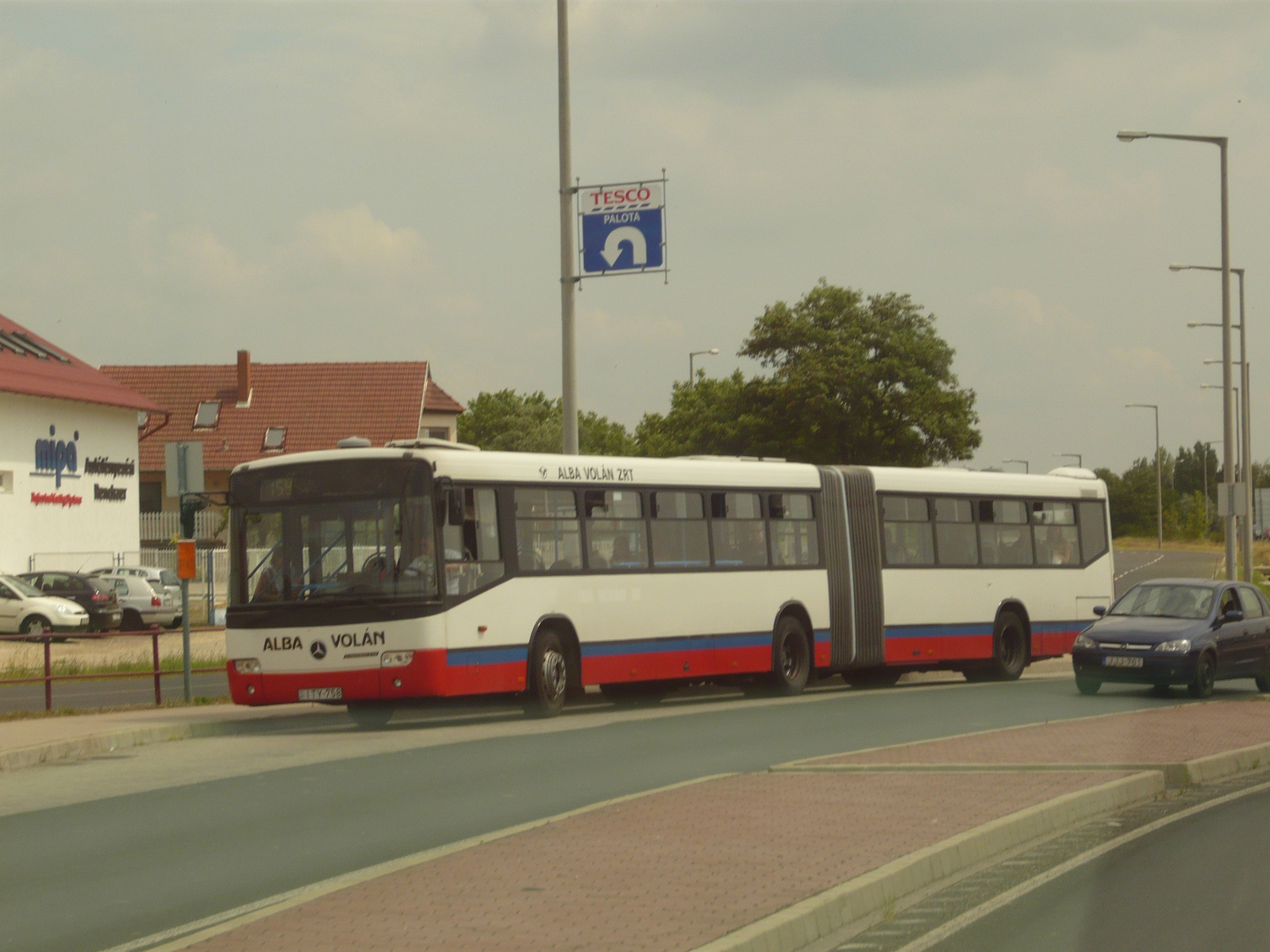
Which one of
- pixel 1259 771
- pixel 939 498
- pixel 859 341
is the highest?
pixel 859 341

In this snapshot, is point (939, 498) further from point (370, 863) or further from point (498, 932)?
point (498, 932)

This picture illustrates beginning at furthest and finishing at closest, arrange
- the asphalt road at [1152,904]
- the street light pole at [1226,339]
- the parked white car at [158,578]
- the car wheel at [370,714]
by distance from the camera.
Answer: the parked white car at [158,578], the street light pole at [1226,339], the car wheel at [370,714], the asphalt road at [1152,904]

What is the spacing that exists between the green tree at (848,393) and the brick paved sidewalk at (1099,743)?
3961 cm

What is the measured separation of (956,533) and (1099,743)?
11056 millimetres

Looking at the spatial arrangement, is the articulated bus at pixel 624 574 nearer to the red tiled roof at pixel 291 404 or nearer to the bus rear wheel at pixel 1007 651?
the bus rear wheel at pixel 1007 651

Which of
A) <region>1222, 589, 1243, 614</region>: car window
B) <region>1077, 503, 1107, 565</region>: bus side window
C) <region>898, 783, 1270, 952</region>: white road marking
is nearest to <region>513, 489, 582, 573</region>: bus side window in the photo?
<region>1222, 589, 1243, 614</region>: car window

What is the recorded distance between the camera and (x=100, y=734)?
16250 millimetres

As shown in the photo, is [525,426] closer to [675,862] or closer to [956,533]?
[956,533]

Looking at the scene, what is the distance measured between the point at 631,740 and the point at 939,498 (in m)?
10.1

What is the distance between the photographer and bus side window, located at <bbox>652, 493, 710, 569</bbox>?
2064 centimetres

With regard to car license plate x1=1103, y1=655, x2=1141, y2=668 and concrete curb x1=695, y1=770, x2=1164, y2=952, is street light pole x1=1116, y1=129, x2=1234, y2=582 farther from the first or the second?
concrete curb x1=695, y1=770, x2=1164, y2=952

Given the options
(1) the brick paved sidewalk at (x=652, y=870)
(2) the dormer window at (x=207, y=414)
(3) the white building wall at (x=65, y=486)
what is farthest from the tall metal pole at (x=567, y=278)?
(2) the dormer window at (x=207, y=414)

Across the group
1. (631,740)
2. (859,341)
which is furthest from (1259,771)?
(859,341)

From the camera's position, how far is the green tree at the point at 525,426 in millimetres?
113625
